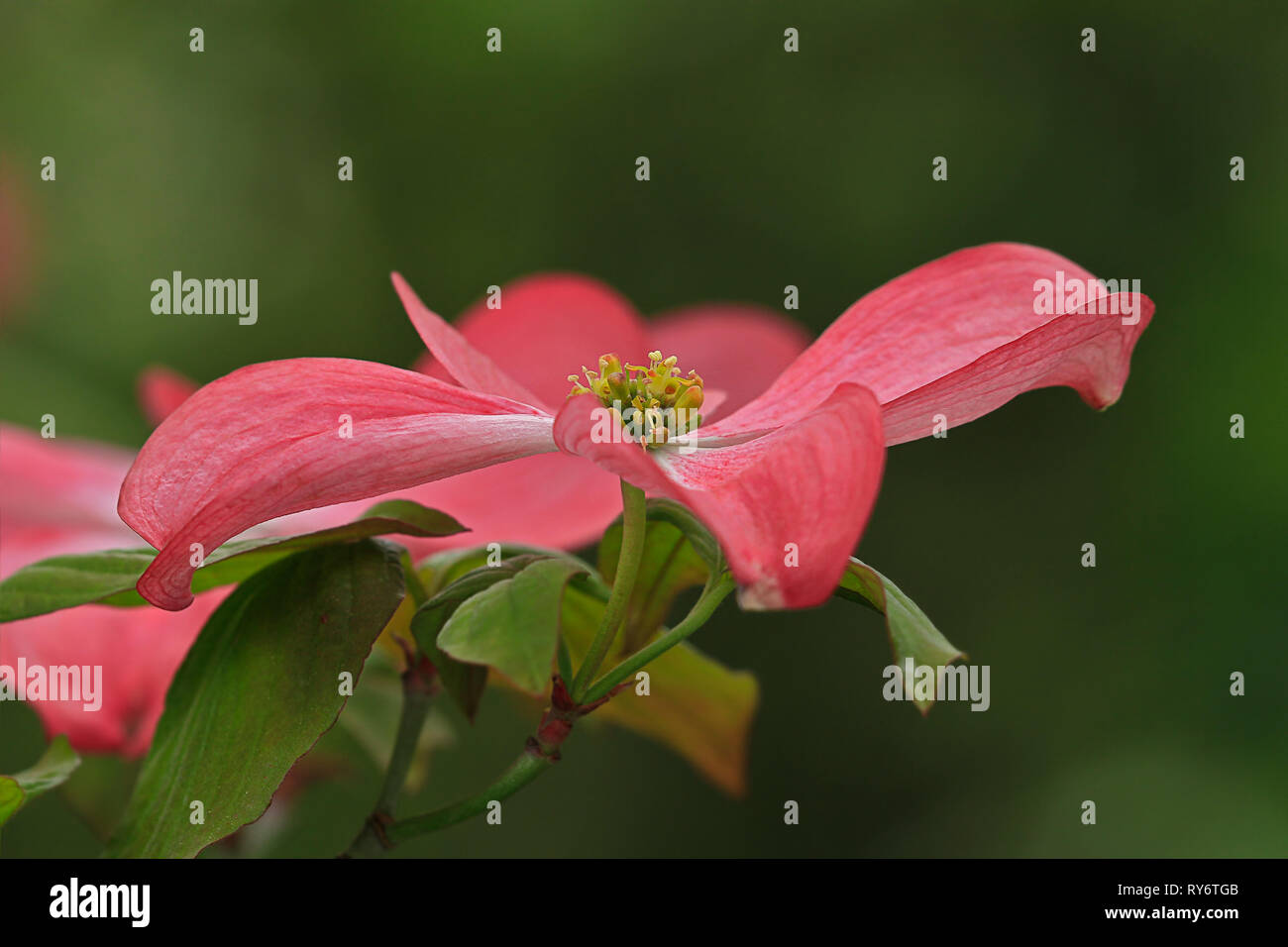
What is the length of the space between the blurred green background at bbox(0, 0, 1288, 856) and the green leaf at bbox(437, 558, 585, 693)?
69cm

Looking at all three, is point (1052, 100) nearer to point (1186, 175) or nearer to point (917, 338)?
point (1186, 175)

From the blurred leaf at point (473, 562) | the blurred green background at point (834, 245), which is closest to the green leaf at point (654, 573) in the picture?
the blurred leaf at point (473, 562)

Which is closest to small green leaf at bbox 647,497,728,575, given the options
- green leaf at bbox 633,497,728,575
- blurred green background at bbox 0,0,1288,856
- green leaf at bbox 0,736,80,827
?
green leaf at bbox 633,497,728,575

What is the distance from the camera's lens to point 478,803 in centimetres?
19

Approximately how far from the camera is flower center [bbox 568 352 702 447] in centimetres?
22

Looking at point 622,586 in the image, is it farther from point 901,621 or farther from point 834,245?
point 834,245

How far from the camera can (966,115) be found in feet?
3.39

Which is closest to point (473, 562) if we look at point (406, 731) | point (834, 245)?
point (406, 731)

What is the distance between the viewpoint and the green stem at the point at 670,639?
Answer: 0.17m

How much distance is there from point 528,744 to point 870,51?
96 cm

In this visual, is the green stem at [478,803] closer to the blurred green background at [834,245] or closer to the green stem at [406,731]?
the green stem at [406,731]

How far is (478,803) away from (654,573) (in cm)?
5

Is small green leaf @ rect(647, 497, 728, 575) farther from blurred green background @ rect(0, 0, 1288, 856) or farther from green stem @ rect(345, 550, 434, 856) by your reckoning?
blurred green background @ rect(0, 0, 1288, 856)
